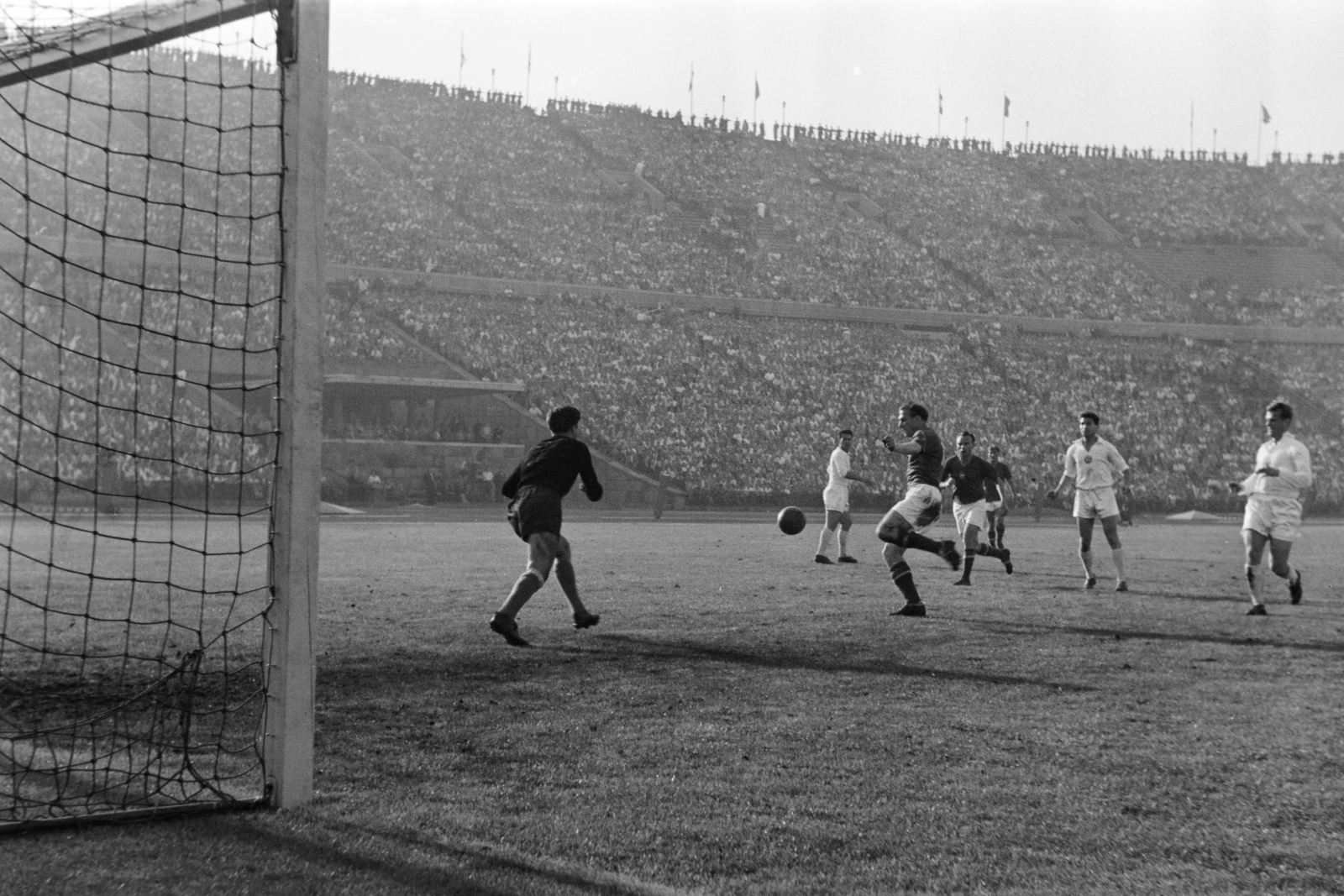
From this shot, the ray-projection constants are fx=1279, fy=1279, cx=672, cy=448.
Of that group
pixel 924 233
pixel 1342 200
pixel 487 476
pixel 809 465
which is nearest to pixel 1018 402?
pixel 809 465

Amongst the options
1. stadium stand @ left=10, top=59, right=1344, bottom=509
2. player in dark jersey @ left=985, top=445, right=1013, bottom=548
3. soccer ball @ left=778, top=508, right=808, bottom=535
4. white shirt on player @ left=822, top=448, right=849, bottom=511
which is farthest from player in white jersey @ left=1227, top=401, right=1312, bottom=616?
Answer: stadium stand @ left=10, top=59, right=1344, bottom=509

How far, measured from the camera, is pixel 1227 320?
49.1 metres

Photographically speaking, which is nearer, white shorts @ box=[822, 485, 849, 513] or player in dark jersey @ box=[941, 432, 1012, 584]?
player in dark jersey @ box=[941, 432, 1012, 584]

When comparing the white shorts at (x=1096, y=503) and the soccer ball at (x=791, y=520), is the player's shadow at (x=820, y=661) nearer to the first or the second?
the white shorts at (x=1096, y=503)

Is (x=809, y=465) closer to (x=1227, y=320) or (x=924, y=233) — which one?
(x=924, y=233)

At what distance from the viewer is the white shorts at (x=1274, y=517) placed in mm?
11781

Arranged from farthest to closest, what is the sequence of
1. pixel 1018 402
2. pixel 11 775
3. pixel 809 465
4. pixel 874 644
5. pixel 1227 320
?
pixel 1227 320 → pixel 1018 402 → pixel 809 465 → pixel 874 644 → pixel 11 775

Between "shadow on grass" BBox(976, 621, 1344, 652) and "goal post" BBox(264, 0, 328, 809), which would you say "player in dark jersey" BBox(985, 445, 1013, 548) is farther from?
"goal post" BBox(264, 0, 328, 809)

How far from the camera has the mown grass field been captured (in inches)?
152

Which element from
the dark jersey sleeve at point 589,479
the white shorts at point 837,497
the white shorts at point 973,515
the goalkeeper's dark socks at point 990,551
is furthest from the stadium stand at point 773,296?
the dark jersey sleeve at point 589,479

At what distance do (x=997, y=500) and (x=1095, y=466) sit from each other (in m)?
2.60

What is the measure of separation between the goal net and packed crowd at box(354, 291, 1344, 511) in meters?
7.92

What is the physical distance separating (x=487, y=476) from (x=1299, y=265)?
37.2 metres

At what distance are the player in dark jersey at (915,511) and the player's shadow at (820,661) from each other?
6.50ft
